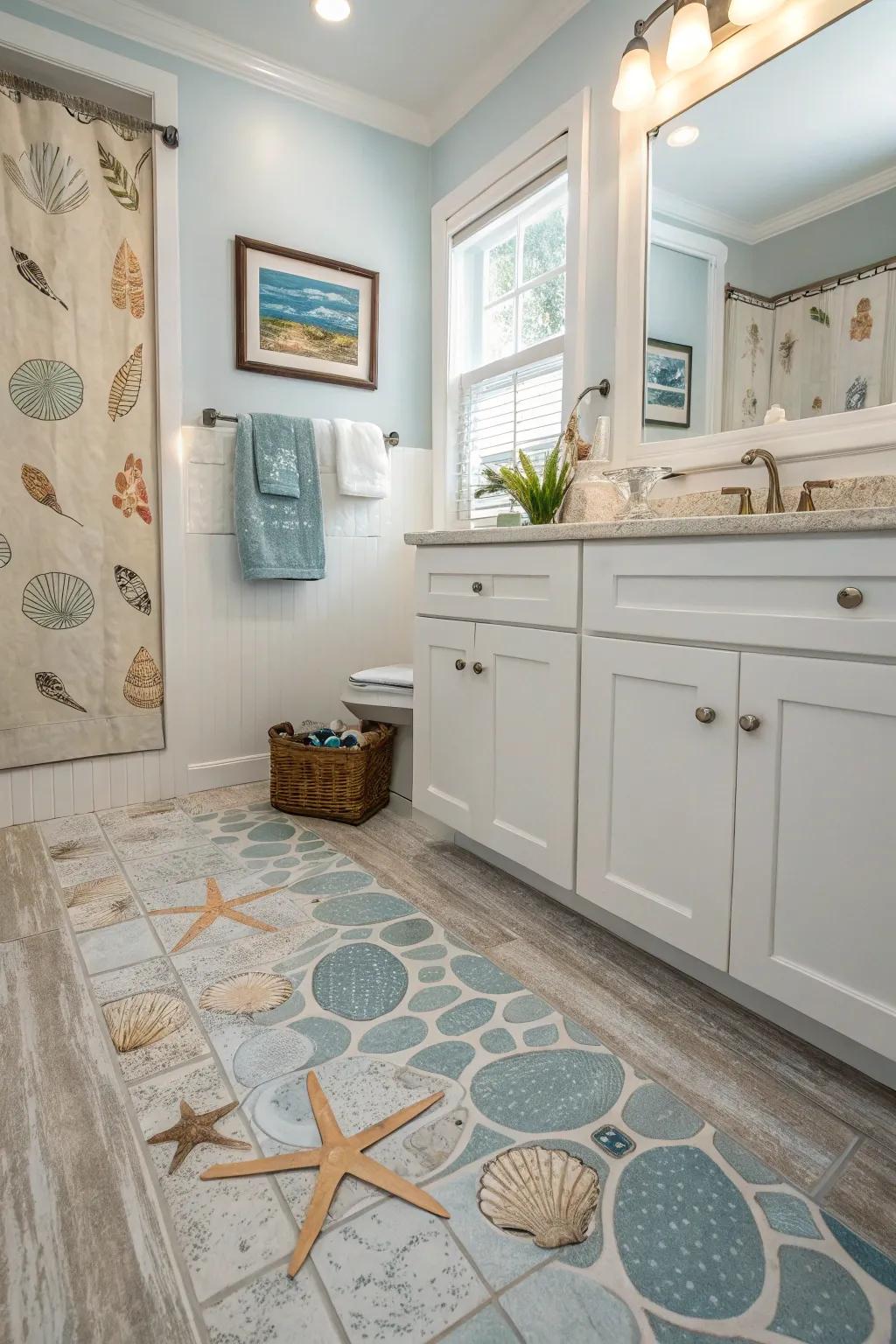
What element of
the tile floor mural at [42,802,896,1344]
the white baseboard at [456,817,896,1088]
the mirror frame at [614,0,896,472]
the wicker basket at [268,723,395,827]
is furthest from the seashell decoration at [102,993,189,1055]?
the mirror frame at [614,0,896,472]

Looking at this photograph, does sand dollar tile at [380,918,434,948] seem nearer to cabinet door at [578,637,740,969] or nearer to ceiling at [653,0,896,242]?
cabinet door at [578,637,740,969]

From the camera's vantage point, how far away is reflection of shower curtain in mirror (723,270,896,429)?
4.91 ft

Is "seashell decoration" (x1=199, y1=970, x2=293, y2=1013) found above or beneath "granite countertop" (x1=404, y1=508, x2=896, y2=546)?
beneath

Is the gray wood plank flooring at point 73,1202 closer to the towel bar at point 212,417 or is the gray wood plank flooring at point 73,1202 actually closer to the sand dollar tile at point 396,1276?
the sand dollar tile at point 396,1276

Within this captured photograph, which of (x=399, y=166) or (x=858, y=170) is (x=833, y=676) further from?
(x=399, y=166)

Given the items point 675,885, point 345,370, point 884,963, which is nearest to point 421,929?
point 675,885

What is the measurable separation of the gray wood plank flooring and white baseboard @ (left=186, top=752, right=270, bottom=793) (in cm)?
127

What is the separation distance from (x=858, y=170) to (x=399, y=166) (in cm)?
191

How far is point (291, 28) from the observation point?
7.71 ft

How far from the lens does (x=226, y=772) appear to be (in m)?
2.67

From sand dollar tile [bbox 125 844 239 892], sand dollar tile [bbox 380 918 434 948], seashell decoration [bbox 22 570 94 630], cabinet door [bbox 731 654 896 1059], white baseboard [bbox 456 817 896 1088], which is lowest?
Result: sand dollar tile [bbox 380 918 434 948]

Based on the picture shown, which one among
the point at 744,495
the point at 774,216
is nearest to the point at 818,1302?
the point at 744,495

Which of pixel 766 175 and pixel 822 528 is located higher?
pixel 766 175

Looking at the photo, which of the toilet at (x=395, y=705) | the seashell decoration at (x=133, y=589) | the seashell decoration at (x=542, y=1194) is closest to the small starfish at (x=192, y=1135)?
the seashell decoration at (x=542, y=1194)
